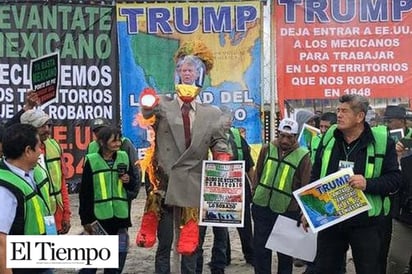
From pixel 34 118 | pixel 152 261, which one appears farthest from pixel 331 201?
pixel 152 261

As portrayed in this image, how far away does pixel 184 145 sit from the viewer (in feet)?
20.3

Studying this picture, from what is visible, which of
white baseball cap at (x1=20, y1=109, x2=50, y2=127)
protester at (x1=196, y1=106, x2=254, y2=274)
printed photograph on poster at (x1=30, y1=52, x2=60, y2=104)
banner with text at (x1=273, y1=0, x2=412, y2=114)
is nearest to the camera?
white baseball cap at (x1=20, y1=109, x2=50, y2=127)

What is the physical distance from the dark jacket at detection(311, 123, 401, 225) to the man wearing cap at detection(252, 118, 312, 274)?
141 cm

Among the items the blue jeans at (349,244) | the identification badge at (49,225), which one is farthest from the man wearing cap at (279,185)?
the identification badge at (49,225)

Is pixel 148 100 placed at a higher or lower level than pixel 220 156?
higher

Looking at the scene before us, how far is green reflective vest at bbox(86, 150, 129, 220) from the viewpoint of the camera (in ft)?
23.7

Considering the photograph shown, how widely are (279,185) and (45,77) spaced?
2719mm

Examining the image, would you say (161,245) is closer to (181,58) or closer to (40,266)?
(181,58)

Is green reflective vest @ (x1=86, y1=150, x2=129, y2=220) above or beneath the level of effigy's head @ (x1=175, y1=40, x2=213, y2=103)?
beneath

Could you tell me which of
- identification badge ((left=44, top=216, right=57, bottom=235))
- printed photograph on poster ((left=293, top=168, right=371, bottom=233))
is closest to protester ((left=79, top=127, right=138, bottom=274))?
printed photograph on poster ((left=293, top=168, right=371, bottom=233))

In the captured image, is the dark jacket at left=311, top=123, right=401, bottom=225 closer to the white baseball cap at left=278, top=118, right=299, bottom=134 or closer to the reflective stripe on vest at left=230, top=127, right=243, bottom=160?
the white baseball cap at left=278, top=118, right=299, bottom=134

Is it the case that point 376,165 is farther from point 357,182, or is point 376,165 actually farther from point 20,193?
point 20,193

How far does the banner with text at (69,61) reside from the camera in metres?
14.1

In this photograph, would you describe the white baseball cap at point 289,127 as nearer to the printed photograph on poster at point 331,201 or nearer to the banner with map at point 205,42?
the printed photograph on poster at point 331,201
